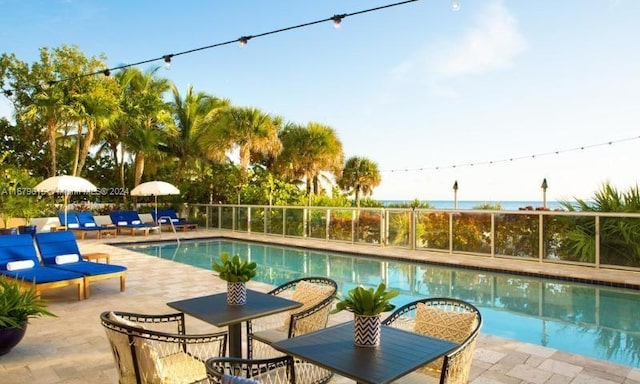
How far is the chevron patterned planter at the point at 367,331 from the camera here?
2539mm

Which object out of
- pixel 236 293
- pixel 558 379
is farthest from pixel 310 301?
pixel 558 379

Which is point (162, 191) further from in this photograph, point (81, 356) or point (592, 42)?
point (592, 42)

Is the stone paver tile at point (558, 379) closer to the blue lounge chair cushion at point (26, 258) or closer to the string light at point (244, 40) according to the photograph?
the string light at point (244, 40)

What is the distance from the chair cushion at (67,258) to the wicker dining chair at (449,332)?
600cm

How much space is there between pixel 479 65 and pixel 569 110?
4.63 m

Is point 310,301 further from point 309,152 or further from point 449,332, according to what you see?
point 309,152

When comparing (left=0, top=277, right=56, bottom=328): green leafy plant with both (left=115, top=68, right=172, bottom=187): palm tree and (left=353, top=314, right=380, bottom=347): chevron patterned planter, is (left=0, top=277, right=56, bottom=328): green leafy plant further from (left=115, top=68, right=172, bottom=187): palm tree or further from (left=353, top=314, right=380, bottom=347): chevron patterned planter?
(left=115, top=68, right=172, bottom=187): palm tree

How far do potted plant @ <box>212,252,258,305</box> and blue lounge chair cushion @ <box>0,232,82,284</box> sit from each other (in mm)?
3830

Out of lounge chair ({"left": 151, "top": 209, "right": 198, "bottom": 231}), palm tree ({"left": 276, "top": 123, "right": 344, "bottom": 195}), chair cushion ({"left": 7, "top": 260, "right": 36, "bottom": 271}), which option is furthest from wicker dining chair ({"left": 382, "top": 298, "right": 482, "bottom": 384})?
palm tree ({"left": 276, "top": 123, "right": 344, "bottom": 195})

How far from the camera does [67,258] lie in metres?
7.20

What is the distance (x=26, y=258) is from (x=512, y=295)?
25.4ft

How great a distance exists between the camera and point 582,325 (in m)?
5.96

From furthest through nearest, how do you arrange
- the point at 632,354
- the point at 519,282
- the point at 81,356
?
1. the point at 519,282
2. the point at 632,354
3. the point at 81,356

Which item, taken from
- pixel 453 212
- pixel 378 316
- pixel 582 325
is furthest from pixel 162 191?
pixel 378 316
